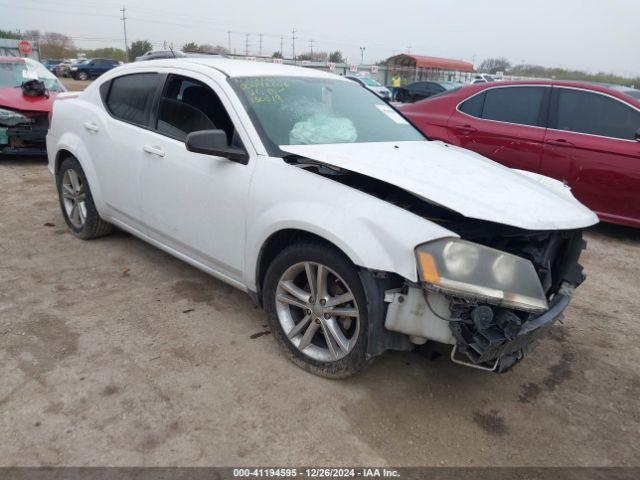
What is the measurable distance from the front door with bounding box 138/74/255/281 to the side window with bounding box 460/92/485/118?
3883 mm

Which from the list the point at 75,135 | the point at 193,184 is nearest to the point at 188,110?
the point at 193,184

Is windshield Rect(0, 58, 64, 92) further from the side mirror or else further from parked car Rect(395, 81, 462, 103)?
parked car Rect(395, 81, 462, 103)

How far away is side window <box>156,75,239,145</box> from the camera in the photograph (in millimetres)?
3342

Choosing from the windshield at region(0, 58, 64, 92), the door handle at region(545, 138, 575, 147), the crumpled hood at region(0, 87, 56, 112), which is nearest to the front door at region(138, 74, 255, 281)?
the door handle at region(545, 138, 575, 147)

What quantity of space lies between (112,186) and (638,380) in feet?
12.7

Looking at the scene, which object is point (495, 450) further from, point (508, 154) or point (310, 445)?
point (508, 154)

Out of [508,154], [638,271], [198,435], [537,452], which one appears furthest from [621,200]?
[198,435]

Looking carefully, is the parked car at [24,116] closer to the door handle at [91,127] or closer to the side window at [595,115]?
the door handle at [91,127]

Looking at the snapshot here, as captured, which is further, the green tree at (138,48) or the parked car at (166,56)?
the green tree at (138,48)

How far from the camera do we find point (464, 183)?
271 cm

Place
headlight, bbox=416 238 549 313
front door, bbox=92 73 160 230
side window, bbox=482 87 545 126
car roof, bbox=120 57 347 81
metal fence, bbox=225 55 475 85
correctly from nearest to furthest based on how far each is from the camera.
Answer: headlight, bbox=416 238 549 313
car roof, bbox=120 57 347 81
front door, bbox=92 73 160 230
side window, bbox=482 87 545 126
metal fence, bbox=225 55 475 85

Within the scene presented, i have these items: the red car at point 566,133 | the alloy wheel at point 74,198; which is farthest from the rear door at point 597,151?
the alloy wheel at point 74,198

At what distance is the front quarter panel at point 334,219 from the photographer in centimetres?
236

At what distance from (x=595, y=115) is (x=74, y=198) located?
5.32m
